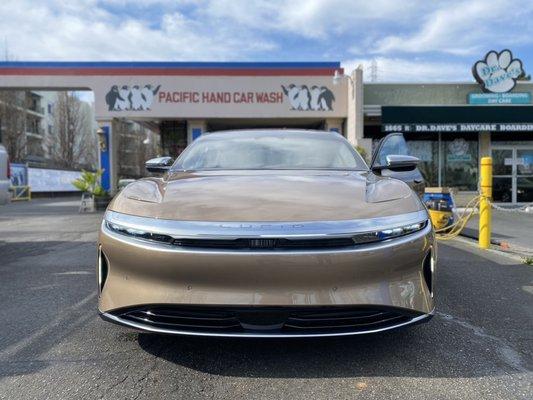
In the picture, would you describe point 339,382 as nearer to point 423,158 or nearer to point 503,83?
point 423,158

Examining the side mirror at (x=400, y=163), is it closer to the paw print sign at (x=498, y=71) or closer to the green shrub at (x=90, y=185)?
the green shrub at (x=90, y=185)

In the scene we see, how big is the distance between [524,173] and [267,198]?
17197 millimetres

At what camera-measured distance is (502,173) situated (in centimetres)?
1742

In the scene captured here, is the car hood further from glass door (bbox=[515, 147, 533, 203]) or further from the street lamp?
glass door (bbox=[515, 147, 533, 203])

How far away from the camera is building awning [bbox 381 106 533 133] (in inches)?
614

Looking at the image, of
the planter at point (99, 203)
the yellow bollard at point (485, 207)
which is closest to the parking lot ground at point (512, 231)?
the yellow bollard at point (485, 207)

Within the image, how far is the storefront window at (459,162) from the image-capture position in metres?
17.2

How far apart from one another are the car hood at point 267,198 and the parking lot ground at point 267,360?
0.70 metres

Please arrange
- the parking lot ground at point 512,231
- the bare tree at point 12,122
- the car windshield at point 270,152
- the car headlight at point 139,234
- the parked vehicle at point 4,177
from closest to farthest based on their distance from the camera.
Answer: the car headlight at point 139,234 < the car windshield at point 270,152 < the parked vehicle at point 4,177 < the parking lot ground at point 512,231 < the bare tree at point 12,122

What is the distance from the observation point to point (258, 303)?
2.54m

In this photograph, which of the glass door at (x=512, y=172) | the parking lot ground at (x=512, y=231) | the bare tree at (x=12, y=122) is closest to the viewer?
the parking lot ground at (x=512, y=231)

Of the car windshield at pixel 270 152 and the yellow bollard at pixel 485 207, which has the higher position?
the car windshield at pixel 270 152

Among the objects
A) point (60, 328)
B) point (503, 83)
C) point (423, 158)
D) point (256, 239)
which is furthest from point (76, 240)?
point (503, 83)

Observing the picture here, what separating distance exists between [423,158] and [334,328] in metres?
15.6
